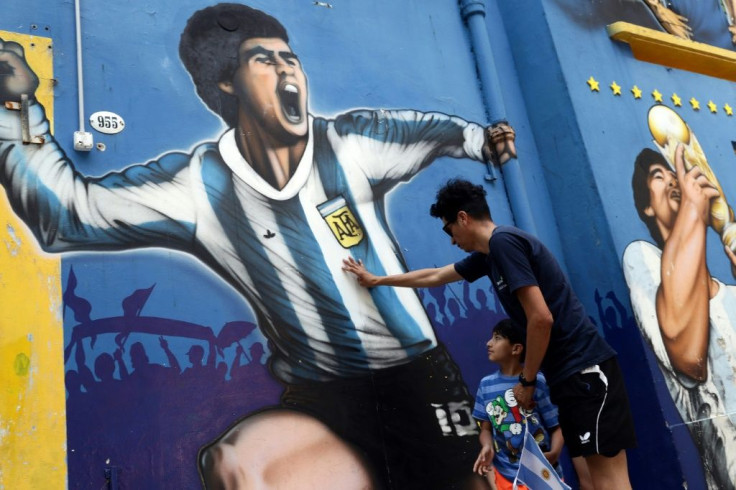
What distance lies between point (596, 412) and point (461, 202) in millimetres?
1100

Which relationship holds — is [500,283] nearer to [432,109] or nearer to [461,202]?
A: [461,202]

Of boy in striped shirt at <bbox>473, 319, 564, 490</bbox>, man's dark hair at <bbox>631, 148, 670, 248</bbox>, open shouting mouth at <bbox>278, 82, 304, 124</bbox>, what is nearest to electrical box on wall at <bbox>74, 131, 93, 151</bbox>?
open shouting mouth at <bbox>278, 82, 304, 124</bbox>

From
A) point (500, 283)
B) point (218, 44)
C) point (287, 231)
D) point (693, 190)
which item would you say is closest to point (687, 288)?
Answer: point (693, 190)

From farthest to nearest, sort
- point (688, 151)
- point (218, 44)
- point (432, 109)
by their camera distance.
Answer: point (688, 151)
point (432, 109)
point (218, 44)

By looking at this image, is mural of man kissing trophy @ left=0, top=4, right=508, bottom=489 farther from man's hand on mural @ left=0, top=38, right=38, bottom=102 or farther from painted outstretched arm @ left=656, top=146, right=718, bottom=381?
painted outstretched arm @ left=656, top=146, right=718, bottom=381

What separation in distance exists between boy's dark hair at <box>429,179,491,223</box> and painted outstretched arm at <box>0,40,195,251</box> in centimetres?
134

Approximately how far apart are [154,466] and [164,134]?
1716mm

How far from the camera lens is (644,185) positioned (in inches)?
215

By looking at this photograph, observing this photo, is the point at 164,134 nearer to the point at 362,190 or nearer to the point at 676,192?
the point at 362,190

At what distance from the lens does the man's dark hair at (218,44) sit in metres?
4.21

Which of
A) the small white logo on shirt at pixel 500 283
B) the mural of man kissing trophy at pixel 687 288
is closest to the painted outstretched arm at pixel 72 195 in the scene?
the small white logo on shirt at pixel 500 283

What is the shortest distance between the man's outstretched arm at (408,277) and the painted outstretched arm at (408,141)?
25.3 inches

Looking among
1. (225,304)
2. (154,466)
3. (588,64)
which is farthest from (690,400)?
(154,466)

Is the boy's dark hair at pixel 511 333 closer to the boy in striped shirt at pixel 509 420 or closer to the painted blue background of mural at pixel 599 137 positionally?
the boy in striped shirt at pixel 509 420
